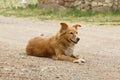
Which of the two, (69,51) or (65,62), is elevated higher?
(69,51)

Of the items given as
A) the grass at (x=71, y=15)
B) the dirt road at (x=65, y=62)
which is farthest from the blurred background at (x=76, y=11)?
the dirt road at (x=65, y=62)

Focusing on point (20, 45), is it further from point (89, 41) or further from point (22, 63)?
point (22, 63)

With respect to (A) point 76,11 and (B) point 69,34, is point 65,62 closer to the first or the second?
(B) point 69,34

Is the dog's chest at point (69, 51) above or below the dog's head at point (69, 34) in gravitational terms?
below

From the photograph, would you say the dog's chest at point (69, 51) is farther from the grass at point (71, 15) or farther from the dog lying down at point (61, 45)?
the grass at point (71, 15)

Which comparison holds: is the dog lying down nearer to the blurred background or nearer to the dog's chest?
the dog's chest

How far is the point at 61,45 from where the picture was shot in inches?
420

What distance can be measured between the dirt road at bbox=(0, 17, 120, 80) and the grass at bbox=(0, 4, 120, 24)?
2.45 m

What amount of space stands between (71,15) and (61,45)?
12.4m

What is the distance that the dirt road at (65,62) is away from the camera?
8.69m

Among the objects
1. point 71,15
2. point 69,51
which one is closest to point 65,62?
point 69,51

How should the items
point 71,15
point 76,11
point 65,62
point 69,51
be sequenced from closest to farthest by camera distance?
point 65,62 → point 69,51 → point 71,15 → point 76,11

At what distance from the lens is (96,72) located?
9.22 metres

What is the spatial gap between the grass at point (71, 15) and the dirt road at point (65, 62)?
2.45 m
